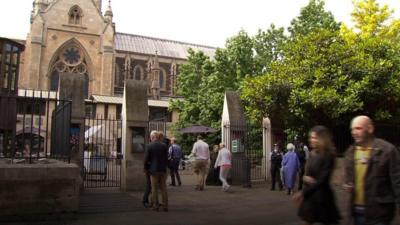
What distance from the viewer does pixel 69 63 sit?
51875mm

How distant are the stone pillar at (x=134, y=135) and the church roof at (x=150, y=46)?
46267mm

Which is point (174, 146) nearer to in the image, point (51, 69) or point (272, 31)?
point (272, 31)

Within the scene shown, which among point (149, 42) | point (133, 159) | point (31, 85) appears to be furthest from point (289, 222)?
point (149, 42)

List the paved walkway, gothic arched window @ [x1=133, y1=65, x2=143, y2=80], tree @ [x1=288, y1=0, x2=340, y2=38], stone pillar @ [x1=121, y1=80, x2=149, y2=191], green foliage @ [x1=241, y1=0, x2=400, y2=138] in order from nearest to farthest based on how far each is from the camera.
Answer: the paved walkway, stone pillar @ [x1=121, y1=80, x2=149, y2=191], green foliage @ [x1=241, y1=0, x2=400, y2=138], tree @ [x1=288, y1=0, x2=340, y2=38], gothic arched window @ [x1=133, y1=65, x2=143, y2=80]

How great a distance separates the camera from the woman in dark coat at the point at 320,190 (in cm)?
509

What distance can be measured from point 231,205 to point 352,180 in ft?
22.1

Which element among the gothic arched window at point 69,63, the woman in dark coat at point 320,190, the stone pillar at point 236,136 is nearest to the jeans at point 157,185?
the woman in dark coat at point 320,190

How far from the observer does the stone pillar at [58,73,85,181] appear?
533 inches

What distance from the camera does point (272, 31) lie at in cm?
3525

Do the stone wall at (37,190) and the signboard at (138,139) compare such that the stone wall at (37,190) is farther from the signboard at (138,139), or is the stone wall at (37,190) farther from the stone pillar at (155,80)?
the stone pillar at (155,80)

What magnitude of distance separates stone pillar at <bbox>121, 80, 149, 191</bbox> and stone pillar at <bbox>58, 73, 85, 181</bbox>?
1309mm

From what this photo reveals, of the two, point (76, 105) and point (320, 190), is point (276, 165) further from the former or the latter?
point (320, 190)

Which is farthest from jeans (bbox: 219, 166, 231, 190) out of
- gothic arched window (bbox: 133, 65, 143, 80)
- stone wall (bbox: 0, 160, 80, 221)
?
gothic arched window (bbox: 133, 65, 143, 80)

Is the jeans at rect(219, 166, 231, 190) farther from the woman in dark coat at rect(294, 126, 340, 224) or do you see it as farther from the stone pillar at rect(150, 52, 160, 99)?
the stone pillar at rect(150, 52, 160, 99)
